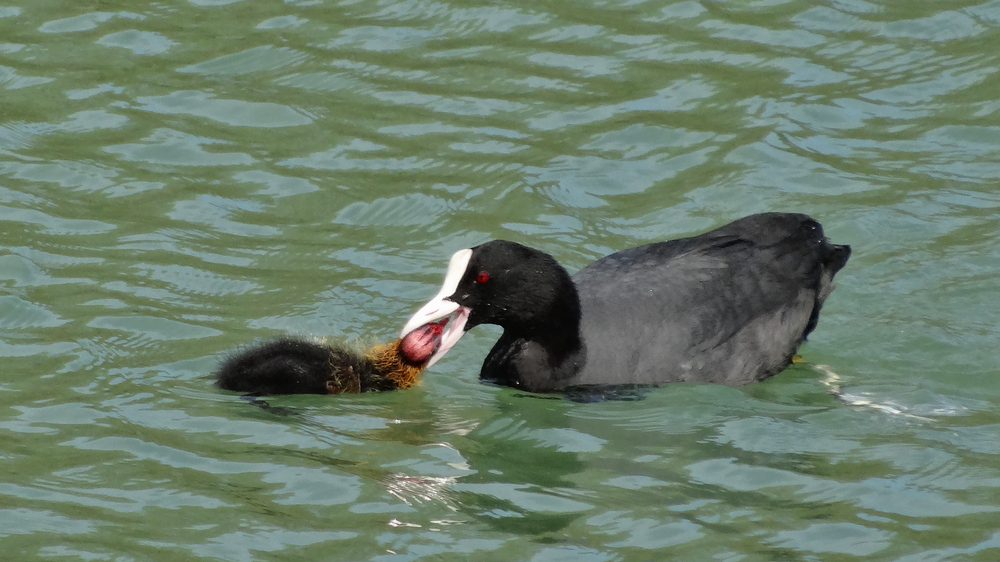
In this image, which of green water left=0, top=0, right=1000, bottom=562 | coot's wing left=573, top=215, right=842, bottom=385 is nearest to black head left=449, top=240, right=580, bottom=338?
coot's wing left=573, top=215, right=842, bottom=385

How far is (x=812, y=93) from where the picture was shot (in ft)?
25.8

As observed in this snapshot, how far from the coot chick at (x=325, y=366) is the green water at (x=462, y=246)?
11 centimetres

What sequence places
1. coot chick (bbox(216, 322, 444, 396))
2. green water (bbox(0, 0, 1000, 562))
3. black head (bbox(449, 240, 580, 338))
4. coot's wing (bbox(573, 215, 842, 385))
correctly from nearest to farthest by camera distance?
green water (bbox(0, 0, 1000, 562)), coot chick (bbox(216, 322, 444, 396)), black head (bbox(449, 240, 580, 338)), coot's wing (bbox(573, 215, 842, 385))

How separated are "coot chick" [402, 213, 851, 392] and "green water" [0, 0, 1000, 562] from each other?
15cm

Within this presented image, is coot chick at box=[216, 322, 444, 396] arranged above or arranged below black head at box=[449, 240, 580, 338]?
below

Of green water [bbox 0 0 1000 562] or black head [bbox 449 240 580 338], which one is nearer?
green water [bbox 0 0 1000 562]

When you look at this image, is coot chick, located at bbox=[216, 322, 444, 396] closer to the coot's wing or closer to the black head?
the black head

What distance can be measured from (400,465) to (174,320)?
5.34 ft

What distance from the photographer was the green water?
4336 millimetres

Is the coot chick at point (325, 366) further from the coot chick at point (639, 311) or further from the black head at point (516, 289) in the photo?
the black head at point (516, 289)

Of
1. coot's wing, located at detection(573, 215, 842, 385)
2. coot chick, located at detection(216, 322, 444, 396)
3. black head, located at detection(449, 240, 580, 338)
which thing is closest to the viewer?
coot chick, located at detection(216, 322, 444, 396)

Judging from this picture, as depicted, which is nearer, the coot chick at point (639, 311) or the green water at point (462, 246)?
the green water at point (462, 246)

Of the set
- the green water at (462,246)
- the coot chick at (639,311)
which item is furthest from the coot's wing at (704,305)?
the green water at (462,246)

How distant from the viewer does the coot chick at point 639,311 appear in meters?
5.45
